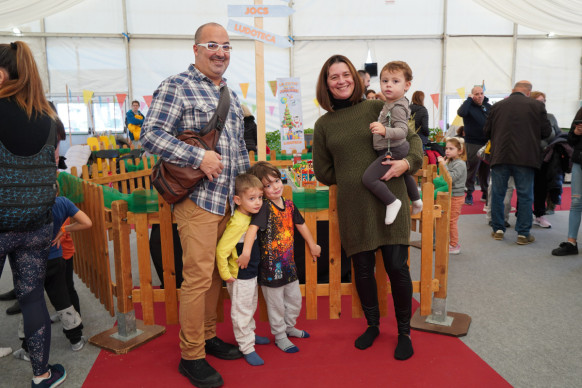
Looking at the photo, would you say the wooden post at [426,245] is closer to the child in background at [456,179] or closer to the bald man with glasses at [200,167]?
the bald man with glasses at [200,167]

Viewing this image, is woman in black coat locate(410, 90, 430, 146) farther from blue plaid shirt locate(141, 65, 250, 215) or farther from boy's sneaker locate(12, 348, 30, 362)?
boy's sneaker locate(12, 348, 30, 362)

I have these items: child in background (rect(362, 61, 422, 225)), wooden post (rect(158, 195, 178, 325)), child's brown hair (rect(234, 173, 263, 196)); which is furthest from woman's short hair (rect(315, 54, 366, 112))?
wooden post (rect(158, 195, 178, 325))

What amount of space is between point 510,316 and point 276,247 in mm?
1972

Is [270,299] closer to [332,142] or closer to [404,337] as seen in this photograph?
[404,337]

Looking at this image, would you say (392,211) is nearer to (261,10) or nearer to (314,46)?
(261,10)

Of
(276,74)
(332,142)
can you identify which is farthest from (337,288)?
(276,74)

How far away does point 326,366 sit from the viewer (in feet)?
8.55

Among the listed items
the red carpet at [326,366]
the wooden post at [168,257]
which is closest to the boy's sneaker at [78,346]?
the red carpet at [326,366]

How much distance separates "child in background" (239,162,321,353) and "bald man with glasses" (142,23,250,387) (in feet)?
0.70

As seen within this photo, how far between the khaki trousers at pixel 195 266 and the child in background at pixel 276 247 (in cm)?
22

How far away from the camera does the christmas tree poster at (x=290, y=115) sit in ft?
21.9

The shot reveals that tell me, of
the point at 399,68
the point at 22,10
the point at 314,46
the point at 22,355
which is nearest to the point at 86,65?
the point at 22,10

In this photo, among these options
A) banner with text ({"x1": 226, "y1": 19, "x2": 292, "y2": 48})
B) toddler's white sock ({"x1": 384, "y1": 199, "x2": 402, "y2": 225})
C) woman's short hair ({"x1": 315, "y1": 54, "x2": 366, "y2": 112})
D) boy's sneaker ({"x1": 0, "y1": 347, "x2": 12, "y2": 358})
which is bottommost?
boy's sneaker ({"x1": 0, "y1": 347, "x2": 12, "y2": 358})

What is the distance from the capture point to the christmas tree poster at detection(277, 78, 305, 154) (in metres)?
6.66
